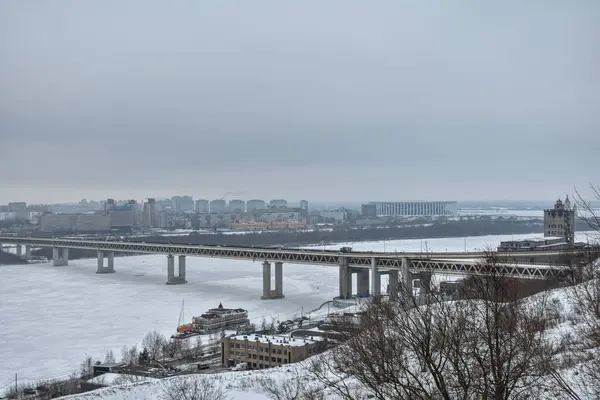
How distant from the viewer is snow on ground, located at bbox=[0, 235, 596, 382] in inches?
768

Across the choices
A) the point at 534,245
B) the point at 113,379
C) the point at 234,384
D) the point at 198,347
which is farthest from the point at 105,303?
the point at 534,245

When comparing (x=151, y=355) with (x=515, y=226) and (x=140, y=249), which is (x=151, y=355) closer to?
(x=140, y=249)

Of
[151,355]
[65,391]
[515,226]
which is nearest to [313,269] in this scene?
[151,355]

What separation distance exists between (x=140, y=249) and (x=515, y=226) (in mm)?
62455

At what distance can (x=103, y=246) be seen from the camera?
51.3 meters

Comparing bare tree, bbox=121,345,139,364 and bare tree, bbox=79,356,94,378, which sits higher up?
bare tree, bbox=121,345,139,364

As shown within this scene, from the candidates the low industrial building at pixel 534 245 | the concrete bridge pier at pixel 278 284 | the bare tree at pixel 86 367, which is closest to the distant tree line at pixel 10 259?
the concrete bridge pier at pixel 278 284

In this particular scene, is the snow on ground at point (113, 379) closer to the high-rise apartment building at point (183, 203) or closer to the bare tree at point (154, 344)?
the bare tree at point (154, 344)

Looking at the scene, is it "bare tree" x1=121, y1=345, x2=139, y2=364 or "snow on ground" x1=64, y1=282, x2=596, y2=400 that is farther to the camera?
"bare tree" x1=121, y1=345, x2=139, y2=364

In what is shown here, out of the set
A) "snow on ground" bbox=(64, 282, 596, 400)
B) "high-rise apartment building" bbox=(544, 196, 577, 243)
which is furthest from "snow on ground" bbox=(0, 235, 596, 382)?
"high-rise apartment building" bbox=(544, 196, 577, 243)

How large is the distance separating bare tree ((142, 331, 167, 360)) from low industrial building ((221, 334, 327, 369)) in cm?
188

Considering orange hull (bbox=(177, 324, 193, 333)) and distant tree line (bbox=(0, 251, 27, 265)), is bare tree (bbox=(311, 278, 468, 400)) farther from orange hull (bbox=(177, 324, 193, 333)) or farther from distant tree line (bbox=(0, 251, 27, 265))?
distant tree line (bbox=(0, 251, 27, 265))

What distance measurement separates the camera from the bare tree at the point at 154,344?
60.0 feet

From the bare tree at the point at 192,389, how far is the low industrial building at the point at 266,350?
14.4ft
